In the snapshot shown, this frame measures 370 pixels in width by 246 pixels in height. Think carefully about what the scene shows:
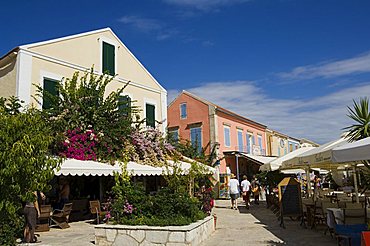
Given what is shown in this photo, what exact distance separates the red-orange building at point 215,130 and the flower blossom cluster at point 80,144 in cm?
1582

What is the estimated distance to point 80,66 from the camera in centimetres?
1733

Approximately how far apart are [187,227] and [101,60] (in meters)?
12.2

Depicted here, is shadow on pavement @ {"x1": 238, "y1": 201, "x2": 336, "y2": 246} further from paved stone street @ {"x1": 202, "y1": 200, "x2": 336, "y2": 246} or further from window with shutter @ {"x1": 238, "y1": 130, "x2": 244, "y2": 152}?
window with shutter @ {"x1": 238, "y1": 130, "x2": 244, "y2": 152}

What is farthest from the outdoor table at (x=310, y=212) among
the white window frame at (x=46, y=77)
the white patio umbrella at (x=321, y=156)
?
the white window frame at (x=46, y=77)

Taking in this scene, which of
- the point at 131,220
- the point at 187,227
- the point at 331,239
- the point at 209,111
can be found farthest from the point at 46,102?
the point at 209,111

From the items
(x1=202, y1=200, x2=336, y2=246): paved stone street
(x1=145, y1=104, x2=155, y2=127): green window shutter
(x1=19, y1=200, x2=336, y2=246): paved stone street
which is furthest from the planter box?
(x1=145, y1=104, x2=155, y2=127): green window shutter

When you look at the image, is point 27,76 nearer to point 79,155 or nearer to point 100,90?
point 100,90

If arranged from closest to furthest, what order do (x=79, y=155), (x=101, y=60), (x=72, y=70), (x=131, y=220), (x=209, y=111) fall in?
(x=131, y=220)
(x=79, y=155)
(x=72, y=70)
(x=101, y=60)
(x=209, y=111)

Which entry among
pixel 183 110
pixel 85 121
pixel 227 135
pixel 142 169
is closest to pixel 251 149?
pixel 227 135

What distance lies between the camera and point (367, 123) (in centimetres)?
988

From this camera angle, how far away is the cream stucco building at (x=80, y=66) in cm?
1463

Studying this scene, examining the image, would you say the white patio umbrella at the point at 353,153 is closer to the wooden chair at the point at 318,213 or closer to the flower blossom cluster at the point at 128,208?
the wooden chair at the point at 318,213

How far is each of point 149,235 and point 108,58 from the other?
40.1ft

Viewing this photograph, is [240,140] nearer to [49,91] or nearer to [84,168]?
[49,91]
